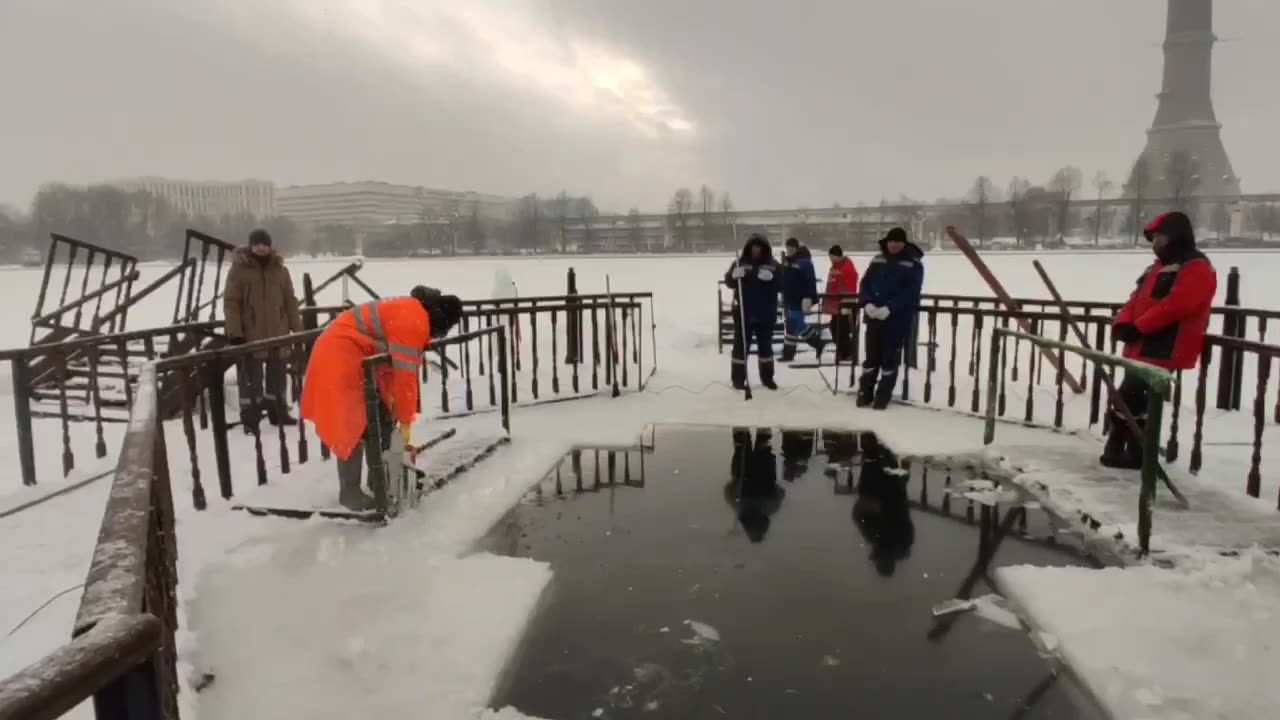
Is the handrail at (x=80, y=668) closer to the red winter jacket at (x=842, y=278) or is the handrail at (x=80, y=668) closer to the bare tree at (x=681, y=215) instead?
the red winter jacket at (x=842, y=278)

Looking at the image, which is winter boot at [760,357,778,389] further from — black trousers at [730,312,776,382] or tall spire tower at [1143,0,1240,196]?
tall spire tower at [1143,0,1240,196]

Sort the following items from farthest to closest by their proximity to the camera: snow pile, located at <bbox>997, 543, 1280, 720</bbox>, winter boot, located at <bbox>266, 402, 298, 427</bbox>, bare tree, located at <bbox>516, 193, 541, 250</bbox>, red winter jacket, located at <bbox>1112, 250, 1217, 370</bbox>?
1. bare tree, located at <bbox>516, 193, 541, 250</bbox>
2. winter boot, located at <bbox>266, 402, 298, 427</bbox>
3. red winter jacket, located at <bbox>1112, 250, 1217, 370</bbox>
4. snow pile, located at <bbox>997, 543, 1280, 720</bbox>

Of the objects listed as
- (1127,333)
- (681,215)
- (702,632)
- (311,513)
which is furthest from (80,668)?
(681,215)

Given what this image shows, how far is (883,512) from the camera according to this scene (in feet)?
17.1

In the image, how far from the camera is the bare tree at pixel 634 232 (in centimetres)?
10494

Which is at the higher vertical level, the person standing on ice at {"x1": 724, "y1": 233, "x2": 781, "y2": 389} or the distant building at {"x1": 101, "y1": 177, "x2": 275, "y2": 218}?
the distant building at {"x1": 101, "y1": 177, "x2": 275, "y2": 218}

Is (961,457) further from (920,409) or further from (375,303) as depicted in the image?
(375,303)

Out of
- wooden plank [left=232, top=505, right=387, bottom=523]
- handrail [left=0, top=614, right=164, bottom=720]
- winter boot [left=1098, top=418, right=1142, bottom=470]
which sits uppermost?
handrail [left=0, top=614, right=164, bottom=720]

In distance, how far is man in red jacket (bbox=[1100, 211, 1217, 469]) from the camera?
537 cm

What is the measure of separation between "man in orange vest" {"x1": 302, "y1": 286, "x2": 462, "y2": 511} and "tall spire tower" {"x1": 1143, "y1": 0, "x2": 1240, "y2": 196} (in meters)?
152

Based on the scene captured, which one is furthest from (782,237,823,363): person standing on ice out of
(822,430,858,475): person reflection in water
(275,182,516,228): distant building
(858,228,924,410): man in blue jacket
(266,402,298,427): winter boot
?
(275,182,516,228): distant building

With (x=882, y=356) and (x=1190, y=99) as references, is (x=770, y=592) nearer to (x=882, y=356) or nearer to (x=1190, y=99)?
(x=882, y=356)

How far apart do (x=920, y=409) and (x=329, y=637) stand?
633cm

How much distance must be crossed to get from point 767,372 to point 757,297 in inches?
35.7
